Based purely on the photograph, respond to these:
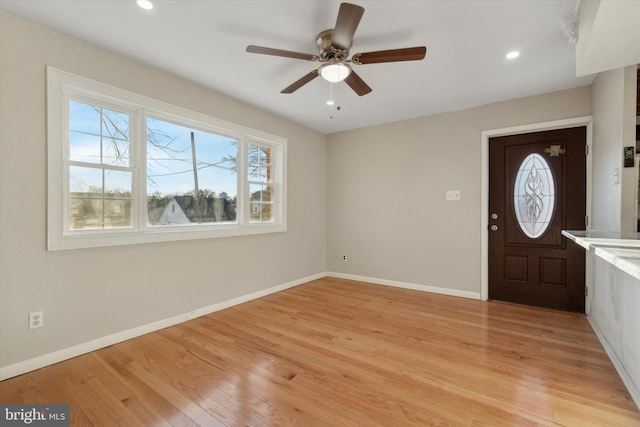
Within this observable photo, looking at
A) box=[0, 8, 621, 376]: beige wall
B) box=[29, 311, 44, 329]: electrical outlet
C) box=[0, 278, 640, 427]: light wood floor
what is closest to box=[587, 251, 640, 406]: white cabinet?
box=[0, 278, 640, 427]: light wood floor

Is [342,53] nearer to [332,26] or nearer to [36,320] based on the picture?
[332,26]

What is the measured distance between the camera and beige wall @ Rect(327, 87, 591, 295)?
3.69 m

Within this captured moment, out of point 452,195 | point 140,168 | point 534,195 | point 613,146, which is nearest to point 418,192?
point 452,195

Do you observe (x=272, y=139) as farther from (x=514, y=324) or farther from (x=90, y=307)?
(x=514, y=324)

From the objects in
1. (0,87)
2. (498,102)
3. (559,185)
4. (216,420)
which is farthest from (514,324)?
(0,87)

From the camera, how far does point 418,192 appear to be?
4176mm

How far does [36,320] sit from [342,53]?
3072 mm

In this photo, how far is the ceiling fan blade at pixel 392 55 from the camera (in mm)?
1935

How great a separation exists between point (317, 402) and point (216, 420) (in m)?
0.59

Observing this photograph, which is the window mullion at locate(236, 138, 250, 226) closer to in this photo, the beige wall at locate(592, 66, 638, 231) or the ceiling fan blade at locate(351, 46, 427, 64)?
the ceiling fan blade at locate(351, 46, 427, 64)

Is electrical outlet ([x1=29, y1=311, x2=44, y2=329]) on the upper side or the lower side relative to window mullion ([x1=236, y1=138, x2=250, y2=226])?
lower

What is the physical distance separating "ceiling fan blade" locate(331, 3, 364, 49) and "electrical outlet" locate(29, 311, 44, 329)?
2.99 meters

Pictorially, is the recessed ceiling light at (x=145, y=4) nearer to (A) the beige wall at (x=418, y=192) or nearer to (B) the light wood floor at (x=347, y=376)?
(B) the light wood floor at (x=347, y=376)

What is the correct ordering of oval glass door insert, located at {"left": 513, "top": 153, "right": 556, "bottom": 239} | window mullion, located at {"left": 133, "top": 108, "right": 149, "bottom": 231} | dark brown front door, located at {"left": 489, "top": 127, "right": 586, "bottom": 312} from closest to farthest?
window mullion, located at {"left": 133, "top": 108, "right": 149, "bottom": 231} → dark brown front door, located at {"left": 489, "top": 127, "right": 586, "bottom": 312} → oval glass door insert, located at {"left": 513, "top": 153, "right": 556, "bottom": 239}
